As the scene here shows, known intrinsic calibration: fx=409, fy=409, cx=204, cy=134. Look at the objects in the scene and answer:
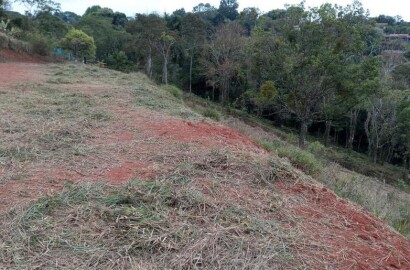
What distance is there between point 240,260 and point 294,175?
1840 millimetres

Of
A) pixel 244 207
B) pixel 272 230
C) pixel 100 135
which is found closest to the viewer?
pixel 272 230

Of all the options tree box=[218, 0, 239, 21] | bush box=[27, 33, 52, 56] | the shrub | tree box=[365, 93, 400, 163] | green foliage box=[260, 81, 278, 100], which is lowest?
tree box=[365, 93, 400, 163]

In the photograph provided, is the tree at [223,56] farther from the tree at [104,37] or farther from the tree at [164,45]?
the tree at [104,37]

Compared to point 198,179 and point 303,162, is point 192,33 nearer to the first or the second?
point 303,162

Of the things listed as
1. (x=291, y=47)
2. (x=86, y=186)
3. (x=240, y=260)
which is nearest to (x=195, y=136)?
(x=86, y=186)

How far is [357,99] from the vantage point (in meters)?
11.5

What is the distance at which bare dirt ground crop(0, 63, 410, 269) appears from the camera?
294 centimetres

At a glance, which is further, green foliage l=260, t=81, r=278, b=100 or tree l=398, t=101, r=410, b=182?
tree l=398, t=101, r=410, b=182

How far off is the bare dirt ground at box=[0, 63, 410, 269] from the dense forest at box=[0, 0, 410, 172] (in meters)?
6.06

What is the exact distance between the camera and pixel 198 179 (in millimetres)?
3895

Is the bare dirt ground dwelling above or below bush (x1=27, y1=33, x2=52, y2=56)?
below

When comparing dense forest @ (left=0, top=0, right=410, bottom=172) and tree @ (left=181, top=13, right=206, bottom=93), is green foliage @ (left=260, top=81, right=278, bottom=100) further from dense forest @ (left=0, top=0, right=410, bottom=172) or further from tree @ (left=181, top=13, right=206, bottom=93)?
tree @ (left=181, top=13, right=206, bottom=93)

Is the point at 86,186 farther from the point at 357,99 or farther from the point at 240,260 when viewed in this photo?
the point at 357,99

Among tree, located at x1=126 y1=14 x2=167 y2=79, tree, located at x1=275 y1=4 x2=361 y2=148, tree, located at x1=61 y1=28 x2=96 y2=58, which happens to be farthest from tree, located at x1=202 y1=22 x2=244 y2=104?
tree, located at x1=275 y1=4 x2=361 y2=148
